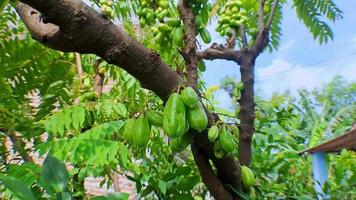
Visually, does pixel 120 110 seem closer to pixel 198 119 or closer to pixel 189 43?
pixel 189 43

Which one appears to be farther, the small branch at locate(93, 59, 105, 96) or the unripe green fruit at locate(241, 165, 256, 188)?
the small branch at locate(93, 59, 105, 96)

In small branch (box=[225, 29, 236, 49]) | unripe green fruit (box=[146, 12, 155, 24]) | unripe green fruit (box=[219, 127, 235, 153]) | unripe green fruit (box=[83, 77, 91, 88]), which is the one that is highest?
unripe green fruit (box=[146, 12, 155, 24])

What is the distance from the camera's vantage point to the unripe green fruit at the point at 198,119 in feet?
2.93

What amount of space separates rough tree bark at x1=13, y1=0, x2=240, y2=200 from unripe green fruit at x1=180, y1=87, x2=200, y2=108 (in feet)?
0.12

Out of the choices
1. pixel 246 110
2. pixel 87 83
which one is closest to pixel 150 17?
pixel 246 110

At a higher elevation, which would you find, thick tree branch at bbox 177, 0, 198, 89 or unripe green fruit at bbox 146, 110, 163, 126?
thick tree branch at bbox 177, 0, 198, 89

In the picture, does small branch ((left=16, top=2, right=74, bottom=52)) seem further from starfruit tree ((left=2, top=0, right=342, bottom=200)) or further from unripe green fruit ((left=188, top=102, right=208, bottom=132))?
unripe green fruit ((left=188, top=102, right=208, bottom=132))

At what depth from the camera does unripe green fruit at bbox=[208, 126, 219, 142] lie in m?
0.92

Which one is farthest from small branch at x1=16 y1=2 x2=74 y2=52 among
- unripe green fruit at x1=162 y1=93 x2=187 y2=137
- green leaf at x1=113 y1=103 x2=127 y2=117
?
green leaf at x1=113 y1=103 x2=127 y2=117

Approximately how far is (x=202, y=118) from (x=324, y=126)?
399 cm

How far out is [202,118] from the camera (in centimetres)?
90

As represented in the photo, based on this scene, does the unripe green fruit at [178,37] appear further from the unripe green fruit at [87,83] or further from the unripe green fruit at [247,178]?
the unripe green fruit at [87,83]

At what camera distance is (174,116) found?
89 centimetres

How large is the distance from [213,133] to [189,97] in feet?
0.32
